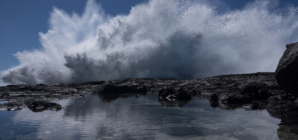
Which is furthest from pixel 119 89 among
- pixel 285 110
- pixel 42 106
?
pixel 285 110

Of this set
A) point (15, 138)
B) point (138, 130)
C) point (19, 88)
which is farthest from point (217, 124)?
point (19, 88)

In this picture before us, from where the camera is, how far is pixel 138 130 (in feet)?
25.7

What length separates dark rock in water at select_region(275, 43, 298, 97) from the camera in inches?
312

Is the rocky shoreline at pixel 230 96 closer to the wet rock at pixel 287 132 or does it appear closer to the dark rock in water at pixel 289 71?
the dark rock in water at pixel 289 71

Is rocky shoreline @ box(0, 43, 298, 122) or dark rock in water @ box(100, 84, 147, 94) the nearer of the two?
rocky shoreline @ box(0, 43, 298, 122)

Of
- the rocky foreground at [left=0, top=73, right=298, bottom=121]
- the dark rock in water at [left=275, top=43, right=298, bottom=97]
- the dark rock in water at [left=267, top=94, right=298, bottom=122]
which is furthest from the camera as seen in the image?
the rocky foreground at [left=0, top=73, right=298, bottom=121]

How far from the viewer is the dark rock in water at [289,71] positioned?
793cm

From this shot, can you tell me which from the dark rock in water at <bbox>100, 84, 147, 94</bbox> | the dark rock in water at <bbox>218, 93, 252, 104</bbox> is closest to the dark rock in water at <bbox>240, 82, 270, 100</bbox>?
the dark rock in water at <bbox>218, 93, 252, 104</bbox>

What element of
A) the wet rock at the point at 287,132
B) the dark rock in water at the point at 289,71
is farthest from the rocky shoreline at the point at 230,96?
the wet rock at the point at 287,132

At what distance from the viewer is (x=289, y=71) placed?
819cm

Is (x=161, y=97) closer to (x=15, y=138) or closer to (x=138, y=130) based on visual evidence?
(x=138, y=130)

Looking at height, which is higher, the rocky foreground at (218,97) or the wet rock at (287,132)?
the rocky foreground at (218,97)

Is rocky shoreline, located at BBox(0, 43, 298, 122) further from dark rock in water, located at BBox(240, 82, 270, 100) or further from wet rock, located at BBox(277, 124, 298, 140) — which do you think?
wet rock, located at BBox(277, 124, 298, 140)

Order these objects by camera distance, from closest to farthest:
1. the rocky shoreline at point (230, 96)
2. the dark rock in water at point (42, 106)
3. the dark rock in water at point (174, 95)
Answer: the rocky shoreline at point (230, 96) < the dark rock in water at point (42, 106) < the dark rock in water at point (174, 95)
